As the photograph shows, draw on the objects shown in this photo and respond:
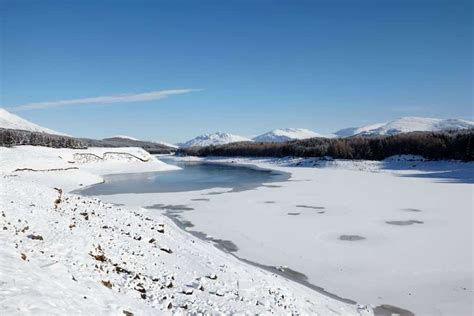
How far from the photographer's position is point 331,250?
1766 centimetres

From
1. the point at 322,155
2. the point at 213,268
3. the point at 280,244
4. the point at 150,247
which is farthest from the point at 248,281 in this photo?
the point at 322,155

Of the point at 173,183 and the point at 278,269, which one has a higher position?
the point at 173,183

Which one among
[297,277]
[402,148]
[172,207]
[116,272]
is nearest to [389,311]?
[297,277]

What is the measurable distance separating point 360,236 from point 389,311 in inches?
349

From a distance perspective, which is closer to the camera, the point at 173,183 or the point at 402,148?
the point at 173,183

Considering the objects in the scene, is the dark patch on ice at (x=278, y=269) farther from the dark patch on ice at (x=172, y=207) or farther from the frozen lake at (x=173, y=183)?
the frozen lake at (x=173, y=183)

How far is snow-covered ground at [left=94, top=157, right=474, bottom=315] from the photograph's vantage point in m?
13.2

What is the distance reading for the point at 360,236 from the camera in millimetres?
20188

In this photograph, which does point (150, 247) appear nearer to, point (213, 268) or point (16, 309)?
point (213, 268)

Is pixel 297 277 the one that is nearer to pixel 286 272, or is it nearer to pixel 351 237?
pixel 286 272

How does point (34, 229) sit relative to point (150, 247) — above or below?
above

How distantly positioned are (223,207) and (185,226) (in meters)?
6.70

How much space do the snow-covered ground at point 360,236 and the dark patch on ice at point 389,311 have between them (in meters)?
0.28

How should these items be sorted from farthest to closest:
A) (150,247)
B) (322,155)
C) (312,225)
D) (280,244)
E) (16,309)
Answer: (322,155), (312,225), (280,244), (150,247), (16,309)
